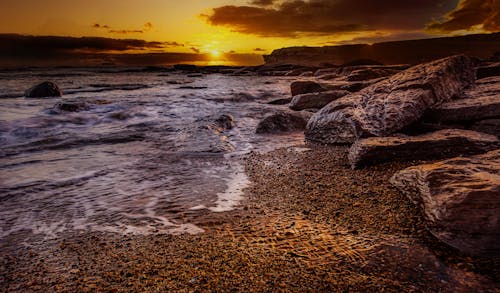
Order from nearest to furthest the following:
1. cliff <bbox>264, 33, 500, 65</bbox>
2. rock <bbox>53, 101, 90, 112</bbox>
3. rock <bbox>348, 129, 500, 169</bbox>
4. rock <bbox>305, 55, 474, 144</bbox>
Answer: rock <bbox>348, 129, 500, 169</bbox>, rock <bbox>305, 55, 474, 144</bbox>, rock <bbox>53, 101, 90, 112</bbox>, cliff <bbox>264, 33, 500, 65</bbox>

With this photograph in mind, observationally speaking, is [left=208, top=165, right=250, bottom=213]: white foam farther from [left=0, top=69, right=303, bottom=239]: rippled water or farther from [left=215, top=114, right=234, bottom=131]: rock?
[left=215, top=114, right=234, bottom=131]: rock

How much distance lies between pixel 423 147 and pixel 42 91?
14.4 metres

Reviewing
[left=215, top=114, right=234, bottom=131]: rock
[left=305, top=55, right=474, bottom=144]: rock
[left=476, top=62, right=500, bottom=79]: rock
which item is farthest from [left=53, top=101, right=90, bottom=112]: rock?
[left=476, top=62, right=500, bottom=79]: rock

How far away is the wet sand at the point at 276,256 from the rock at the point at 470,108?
203 cm

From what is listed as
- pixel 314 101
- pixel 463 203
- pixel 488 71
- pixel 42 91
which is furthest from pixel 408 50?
pixel 463 203

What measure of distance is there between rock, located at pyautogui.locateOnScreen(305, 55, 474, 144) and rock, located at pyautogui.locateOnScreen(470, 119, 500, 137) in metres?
0.55

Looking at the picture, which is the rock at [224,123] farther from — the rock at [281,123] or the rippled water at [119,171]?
the rock at [281,123]

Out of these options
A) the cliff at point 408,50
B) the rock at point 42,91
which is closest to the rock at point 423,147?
the rock at point 42,91

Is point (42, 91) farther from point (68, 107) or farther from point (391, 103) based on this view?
point (391, 103)

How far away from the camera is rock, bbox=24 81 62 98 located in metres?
12.9

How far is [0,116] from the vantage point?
327 inches

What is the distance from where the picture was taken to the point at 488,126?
3812 millimetres

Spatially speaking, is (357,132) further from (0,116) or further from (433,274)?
(0,116)

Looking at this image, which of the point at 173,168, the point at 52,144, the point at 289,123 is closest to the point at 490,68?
the point at 289,123
